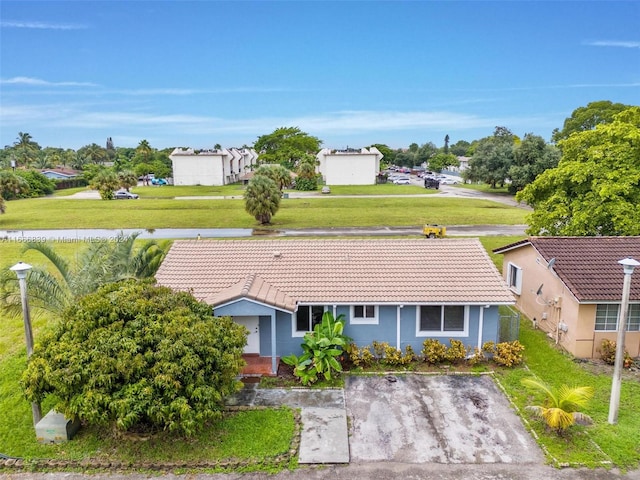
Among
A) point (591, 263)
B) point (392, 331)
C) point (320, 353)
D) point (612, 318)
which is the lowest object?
point (320, 353)

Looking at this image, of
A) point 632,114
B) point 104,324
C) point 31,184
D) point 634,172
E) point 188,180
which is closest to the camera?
point 104,324

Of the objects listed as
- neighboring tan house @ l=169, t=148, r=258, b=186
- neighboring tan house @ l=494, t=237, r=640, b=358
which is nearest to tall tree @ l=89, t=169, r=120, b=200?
neighboring tan house @ l=169, t=148, r=258, b=186

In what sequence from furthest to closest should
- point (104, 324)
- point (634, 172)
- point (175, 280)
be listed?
point (634, 172) < point (175, 280) < point (104, 324)

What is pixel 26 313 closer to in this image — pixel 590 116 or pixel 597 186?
pixel 597 186

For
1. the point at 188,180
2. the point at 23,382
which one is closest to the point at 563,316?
the point at 23,382

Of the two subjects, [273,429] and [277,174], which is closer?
[273,429]

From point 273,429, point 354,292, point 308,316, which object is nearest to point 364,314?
point 354,292

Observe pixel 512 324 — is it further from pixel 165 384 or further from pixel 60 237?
pixel 60 237
